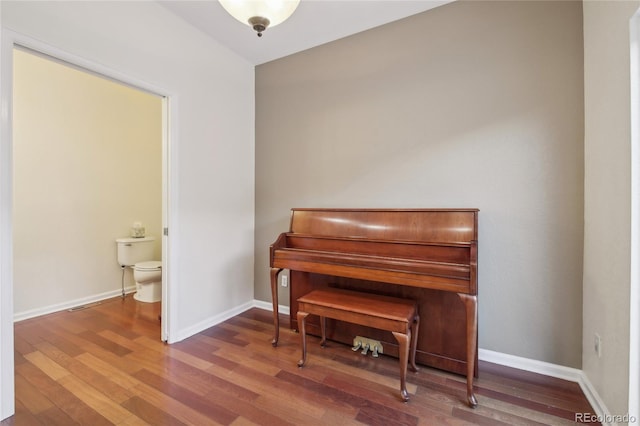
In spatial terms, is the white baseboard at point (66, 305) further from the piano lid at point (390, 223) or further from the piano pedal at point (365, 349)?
the piano pedal at point (365, 349)

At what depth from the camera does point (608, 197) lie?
4.63ft

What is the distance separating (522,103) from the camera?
1887 millimetres

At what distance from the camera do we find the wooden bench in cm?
160

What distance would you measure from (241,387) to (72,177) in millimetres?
2991

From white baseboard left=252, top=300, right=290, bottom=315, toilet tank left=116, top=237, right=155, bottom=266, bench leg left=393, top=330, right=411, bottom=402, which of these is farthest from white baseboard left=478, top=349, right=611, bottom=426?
toilet tank left=116, top=237, right=155, bottom=266

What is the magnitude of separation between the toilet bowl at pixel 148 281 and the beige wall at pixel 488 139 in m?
2.07

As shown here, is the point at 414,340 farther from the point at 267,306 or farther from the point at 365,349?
the point at 267,306

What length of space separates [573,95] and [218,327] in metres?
3.32

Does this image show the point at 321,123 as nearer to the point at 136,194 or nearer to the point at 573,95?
the point at 573,95

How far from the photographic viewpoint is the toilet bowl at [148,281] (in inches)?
122

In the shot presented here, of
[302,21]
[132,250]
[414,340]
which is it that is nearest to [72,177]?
[132,250]

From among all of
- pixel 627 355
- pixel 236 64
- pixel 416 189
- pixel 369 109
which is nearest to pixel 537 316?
pixel 627 355

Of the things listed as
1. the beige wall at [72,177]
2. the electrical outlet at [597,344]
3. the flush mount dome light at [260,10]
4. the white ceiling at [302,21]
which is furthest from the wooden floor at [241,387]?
the white ceiling at [302,21]

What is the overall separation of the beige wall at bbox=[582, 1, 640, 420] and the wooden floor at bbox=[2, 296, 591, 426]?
364 millimetres
